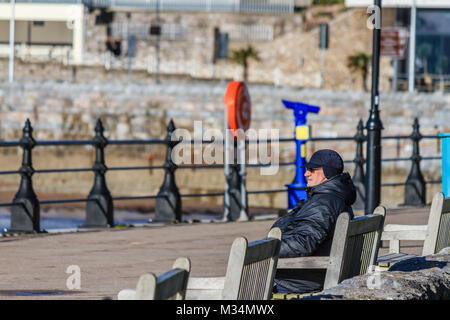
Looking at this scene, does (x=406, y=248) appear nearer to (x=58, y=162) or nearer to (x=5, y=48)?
(x=58, y=162)

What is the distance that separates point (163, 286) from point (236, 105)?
867cm

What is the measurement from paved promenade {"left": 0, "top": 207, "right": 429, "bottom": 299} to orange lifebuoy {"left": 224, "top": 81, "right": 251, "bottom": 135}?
1.19 m

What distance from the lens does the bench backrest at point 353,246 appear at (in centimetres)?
547

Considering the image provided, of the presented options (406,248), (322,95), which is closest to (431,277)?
(406,248)

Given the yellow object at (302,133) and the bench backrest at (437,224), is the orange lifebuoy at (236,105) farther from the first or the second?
the bench backrest at (437,224)

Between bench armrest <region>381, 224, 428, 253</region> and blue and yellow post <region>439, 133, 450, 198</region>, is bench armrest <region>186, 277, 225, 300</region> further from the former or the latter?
blue and yellow post <region>439, 133, 450, 198</region>

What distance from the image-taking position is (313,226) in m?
5.93

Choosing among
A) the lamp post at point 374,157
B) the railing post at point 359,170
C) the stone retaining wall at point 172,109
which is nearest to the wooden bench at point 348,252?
the lamp post at point 374,157

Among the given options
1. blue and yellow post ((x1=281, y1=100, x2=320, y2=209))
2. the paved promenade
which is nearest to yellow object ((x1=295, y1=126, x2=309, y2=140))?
blue and yellow post ((x1=281, y1=100, x2=320, y2=209))

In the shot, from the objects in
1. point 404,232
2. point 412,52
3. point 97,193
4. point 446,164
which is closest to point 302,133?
point 97,193

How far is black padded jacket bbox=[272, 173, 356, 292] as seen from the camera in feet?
19.3

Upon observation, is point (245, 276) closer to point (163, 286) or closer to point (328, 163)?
point (163, 286)

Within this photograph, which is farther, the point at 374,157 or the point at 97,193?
the point at 97,193

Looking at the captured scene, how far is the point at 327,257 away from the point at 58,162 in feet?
118
